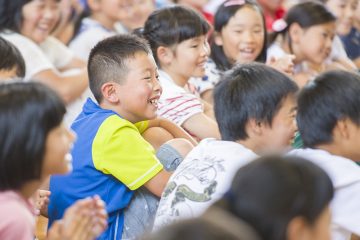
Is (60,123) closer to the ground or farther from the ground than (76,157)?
farther from the ground

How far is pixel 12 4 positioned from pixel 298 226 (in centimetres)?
218

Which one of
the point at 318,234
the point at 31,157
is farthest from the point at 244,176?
the point at 31,157

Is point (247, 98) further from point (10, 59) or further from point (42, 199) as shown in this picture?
point (10, 59)

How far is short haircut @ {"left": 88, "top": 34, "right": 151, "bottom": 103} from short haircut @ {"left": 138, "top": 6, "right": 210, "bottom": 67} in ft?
1.86

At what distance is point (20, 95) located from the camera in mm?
1490

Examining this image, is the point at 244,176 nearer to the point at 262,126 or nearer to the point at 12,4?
the point at 262,126

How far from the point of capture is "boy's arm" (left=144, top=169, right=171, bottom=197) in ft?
6.31

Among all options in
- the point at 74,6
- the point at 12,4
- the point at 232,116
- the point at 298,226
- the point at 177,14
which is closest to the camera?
the point at 298,226

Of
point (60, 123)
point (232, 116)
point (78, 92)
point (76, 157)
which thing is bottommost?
point (78, 92)

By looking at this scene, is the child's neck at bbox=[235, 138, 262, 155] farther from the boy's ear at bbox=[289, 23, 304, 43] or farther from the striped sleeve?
the boy's ear at bbox=[289, 23, 304, 43]

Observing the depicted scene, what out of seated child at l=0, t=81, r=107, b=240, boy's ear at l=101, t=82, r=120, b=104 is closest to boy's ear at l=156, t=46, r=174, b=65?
boy's ear at l=101, t=82, r=120, b=104

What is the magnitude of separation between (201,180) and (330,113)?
1.16 feet

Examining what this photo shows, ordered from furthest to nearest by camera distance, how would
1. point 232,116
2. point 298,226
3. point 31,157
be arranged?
point 232,116 → point 31,157 → point 298,226

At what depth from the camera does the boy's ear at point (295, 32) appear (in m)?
3.53
